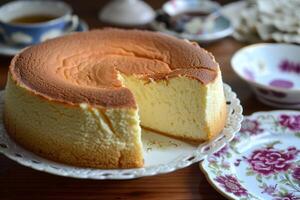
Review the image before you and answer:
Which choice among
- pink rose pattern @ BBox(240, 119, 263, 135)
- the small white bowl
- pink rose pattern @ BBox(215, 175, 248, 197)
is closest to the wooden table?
pink rose pattern @ BBox(215, 175, 248, 197)

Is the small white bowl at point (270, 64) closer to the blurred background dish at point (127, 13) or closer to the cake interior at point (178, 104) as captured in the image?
the cake interior at point (178, 104)

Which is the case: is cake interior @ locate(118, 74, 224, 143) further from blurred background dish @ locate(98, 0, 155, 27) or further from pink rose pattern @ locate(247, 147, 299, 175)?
blurred background dish @ locate(98, 0, 155, 27)

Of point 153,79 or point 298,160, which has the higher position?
point 153,79

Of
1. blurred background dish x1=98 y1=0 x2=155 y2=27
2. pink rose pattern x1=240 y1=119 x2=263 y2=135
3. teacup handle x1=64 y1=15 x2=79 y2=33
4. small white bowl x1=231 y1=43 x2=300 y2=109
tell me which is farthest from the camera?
blurred background dish x1=98 y1=0 x2=155 y2=27

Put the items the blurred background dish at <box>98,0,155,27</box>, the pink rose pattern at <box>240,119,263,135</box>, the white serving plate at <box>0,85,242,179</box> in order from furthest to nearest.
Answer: the blurred background dish at <box>98,0,155,27</box>, the pink rose pattern at <box>240,119,263,135</box>, the white serving plate at <box>0,85,242,179</box>

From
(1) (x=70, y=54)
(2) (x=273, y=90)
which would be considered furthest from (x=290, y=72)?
(1) (x=70, y=54)

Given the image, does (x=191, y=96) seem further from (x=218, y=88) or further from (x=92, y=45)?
(x=92, y=45)

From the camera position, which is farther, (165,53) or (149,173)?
(165,53)
